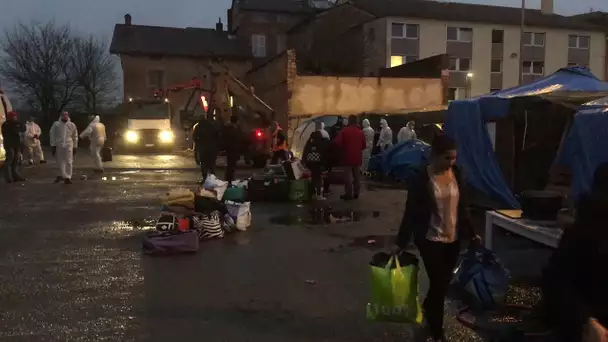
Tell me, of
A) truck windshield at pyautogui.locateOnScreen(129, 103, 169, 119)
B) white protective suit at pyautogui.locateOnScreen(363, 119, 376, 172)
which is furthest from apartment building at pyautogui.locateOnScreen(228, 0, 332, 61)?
white protective suit at pyautogui.locateOnScreen(363, 119, 376, 172)

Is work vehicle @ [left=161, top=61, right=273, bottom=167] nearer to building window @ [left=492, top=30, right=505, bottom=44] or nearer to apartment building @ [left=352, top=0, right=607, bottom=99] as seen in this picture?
apartment building @ [left=352, top=0, right=607, bottom=99]

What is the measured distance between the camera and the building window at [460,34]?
5384 cm

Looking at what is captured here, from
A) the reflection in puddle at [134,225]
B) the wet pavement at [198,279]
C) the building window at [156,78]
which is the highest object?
the building window at [156,78]

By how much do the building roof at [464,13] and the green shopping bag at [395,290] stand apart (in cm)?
4887

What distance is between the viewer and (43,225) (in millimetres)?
10109

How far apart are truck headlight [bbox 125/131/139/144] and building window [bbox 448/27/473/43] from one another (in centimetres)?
3428

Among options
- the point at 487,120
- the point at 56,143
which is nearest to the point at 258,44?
the point at 56,143

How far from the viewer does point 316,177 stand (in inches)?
512

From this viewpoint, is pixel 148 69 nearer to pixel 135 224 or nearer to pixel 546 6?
pixel 135 224

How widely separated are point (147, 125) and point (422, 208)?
26.3 meters

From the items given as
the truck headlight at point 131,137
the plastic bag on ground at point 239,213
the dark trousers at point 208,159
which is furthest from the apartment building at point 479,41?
the plastic bag on ground at point 239,213

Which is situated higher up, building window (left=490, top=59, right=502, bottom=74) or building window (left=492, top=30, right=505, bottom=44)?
building window (left=492, top=30, right=505, bottom=44)

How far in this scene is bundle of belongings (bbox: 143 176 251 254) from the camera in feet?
26.1

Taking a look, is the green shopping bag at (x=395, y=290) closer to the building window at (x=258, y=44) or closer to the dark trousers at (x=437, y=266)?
the dark trousers at (x=437, y=266)
